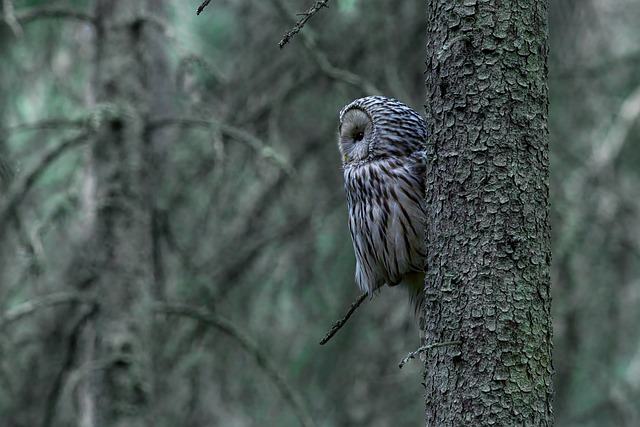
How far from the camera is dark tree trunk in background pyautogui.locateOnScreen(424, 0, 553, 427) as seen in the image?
276 centimetres

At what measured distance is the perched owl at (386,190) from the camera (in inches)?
157

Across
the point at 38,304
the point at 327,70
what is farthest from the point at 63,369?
the point at 327,70

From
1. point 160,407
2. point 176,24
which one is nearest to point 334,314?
point 160,407

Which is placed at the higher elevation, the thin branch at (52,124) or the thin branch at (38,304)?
the thin branch at (52,124)

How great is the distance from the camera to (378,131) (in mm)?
4219

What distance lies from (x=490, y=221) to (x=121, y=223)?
275cm

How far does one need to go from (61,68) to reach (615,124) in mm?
4063

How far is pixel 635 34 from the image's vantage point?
815cm

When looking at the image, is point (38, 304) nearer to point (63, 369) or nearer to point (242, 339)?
point (63, 369)

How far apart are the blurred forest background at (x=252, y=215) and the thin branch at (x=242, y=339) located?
1 cm

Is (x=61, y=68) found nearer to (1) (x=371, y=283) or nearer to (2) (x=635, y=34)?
(1) (x=371, y=283)

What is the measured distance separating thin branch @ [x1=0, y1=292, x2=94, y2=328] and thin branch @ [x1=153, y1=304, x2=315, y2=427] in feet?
1.36

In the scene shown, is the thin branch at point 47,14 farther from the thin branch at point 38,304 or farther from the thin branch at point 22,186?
the thin branch at point 38,304

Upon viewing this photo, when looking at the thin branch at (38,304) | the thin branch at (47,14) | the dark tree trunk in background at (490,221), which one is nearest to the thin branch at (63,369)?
the thin branch at (38,304)
